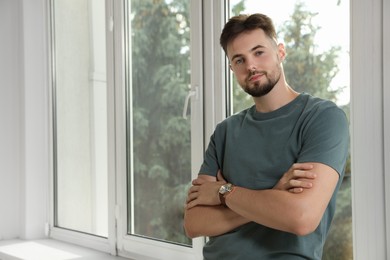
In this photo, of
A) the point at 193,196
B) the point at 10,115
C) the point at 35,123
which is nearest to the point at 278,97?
the point at 193,196

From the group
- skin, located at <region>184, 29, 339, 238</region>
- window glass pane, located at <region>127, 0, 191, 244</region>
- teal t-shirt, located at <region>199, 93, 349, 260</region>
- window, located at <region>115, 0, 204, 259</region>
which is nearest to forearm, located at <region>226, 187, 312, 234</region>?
skin, located at <region>184, 29, 339, 238</region>

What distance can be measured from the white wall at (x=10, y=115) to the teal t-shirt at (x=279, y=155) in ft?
7.26

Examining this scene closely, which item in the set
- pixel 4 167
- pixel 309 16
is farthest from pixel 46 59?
pixel 309 16

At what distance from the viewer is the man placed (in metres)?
1.53

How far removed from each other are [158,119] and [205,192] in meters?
1.07

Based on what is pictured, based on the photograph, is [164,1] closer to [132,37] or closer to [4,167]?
[132,37]

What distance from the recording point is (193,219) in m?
1.85

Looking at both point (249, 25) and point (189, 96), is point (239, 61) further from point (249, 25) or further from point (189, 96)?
point (189, 96)

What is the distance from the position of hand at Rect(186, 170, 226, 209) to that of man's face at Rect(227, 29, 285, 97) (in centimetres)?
32

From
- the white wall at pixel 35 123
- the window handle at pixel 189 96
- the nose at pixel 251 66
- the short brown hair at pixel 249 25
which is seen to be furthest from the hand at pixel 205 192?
the white wall at pixel 35 123

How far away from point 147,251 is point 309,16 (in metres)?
1.47

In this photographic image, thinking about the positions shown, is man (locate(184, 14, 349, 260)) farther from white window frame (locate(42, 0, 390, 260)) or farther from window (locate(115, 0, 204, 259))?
window (locate(115, 0, 204, 259))

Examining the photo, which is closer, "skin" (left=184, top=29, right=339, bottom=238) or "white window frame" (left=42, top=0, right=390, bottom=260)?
"skin" (left=184, top=29, right=339, bottom=238)

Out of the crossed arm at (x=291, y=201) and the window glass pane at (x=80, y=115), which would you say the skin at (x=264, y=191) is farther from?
the window glass pane at (x=80, y=115)
